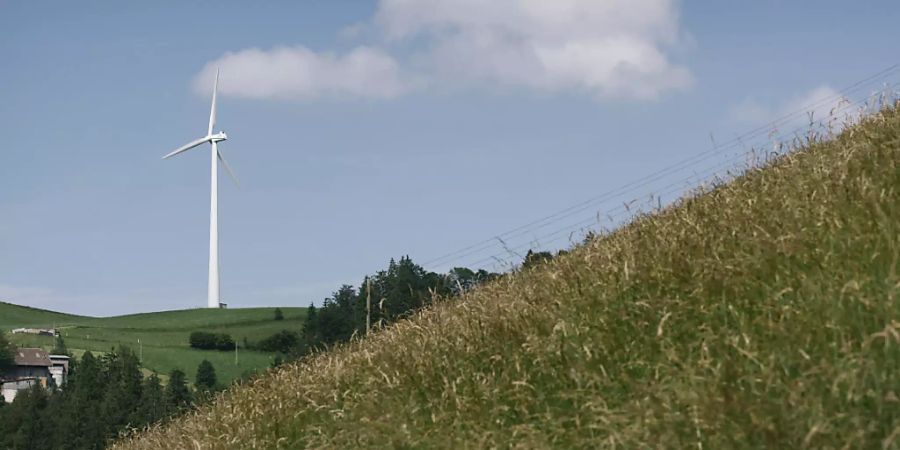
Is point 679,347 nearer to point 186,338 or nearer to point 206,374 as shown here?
point 206,374

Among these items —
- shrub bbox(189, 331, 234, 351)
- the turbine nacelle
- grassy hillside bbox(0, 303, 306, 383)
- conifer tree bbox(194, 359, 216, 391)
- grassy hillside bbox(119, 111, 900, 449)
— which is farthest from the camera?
shrub bbox(189, 331, 234, 351)

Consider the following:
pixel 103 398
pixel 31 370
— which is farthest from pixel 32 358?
pixel 103 398

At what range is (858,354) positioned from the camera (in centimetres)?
551

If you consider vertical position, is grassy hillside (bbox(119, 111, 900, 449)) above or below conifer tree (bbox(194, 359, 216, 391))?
below

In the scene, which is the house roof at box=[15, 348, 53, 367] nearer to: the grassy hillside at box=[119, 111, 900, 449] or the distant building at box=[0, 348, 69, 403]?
the distant building at box=[0, 348, 69, 403]

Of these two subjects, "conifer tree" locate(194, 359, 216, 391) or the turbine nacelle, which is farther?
"conifer tree" locate(194, 359, 216, 391)

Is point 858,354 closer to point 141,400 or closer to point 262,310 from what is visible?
point 141,400

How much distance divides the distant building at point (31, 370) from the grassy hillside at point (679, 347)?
177026 millimetres

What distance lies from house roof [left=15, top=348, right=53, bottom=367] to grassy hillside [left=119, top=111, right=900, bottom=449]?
18520cm

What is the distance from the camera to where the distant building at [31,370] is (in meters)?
177

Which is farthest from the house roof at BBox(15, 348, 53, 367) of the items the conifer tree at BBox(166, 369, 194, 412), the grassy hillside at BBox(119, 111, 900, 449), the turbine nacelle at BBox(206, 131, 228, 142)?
the grassy hillside at BBox(119, 111, 900, 449)

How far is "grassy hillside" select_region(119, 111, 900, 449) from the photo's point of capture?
5664 millimetres

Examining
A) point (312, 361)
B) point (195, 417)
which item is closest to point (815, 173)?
point (312, 361)

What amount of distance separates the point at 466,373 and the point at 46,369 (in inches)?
7513
